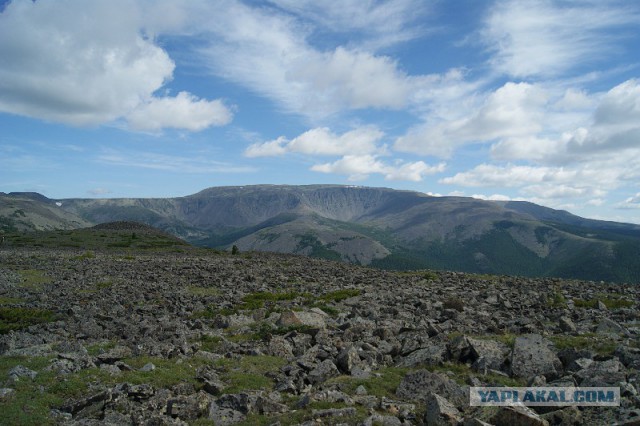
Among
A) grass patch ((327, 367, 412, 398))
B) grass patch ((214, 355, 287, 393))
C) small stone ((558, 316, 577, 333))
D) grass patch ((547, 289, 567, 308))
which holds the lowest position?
grass patch ((214, 355, 287, 393))

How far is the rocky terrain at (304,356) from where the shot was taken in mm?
13820

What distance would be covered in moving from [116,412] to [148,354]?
624 centimetres

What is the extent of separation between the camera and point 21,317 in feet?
93.5

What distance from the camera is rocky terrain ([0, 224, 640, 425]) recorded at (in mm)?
13820

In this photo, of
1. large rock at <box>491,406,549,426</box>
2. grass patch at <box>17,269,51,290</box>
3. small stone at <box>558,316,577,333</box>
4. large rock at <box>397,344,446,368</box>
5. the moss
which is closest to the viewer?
large rock at <box>491,406,549,426</box>

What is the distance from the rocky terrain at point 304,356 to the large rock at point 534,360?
0.19 feet

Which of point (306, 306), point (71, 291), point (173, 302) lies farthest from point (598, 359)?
point (71, 291)

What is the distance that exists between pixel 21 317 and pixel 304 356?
21268 millimetres

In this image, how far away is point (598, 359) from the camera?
55.2 feet

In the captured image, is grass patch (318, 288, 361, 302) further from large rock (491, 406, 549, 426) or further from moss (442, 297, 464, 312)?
large rock (491, 406, 549, 426)

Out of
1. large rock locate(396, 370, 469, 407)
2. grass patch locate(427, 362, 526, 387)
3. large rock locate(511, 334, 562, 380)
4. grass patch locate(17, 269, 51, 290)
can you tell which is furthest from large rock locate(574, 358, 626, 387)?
grass patch locate(17, 269, 51, 290)

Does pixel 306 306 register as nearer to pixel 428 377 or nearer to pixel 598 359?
pixel 428 377

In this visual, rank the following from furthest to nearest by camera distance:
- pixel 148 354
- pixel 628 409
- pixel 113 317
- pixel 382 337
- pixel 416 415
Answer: pixel 113 317
pixel 382 337
pixel 148 354
pixel 416 415
pixel 628 409

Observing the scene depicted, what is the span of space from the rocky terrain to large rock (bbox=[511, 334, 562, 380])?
6 centimetres
